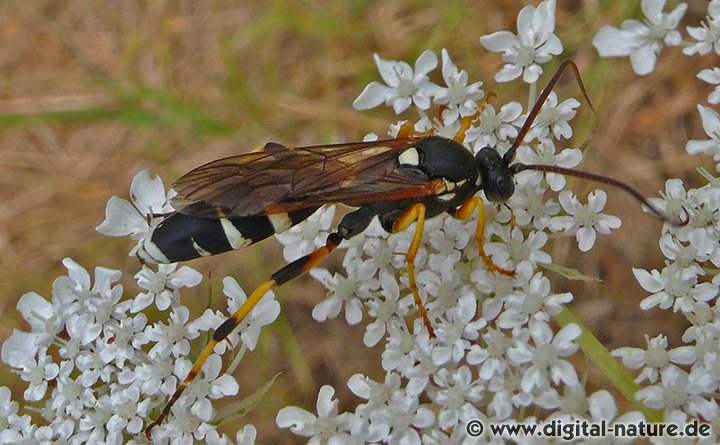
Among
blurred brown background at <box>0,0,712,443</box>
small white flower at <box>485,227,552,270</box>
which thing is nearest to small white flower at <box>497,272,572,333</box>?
small white flower at <box>485,227,552,270</box>

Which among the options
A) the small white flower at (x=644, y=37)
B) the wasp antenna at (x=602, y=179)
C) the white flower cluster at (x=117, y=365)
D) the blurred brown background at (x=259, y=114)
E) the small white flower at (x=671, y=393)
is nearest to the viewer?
the wasp antenna at (x=602, y=179)

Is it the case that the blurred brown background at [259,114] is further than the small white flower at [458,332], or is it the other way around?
the blurred brown background at [259,114]

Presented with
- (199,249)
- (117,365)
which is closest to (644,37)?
(199,249)

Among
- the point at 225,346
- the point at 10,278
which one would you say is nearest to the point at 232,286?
the point at 225,346

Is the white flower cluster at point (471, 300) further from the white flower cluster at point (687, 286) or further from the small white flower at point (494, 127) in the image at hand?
the white flower cluster at point (687, 286)

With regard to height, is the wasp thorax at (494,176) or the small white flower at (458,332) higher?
the wasp thorax at (494,176)

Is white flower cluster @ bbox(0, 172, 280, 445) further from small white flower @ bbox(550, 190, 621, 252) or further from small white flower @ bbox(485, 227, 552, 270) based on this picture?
small white flower @ bbox(550, 190, 621, 252)

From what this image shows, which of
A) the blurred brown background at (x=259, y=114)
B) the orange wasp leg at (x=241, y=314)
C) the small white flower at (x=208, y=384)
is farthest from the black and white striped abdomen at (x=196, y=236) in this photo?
the blurred brown background at (x=259, y=114)

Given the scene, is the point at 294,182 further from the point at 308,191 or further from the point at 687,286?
the point at 687,286
